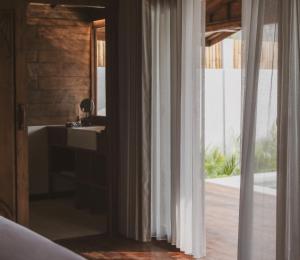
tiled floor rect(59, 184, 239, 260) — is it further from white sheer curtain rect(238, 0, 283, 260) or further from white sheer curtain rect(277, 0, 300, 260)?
white sheer curtain rect(277, 0, 300, 260)

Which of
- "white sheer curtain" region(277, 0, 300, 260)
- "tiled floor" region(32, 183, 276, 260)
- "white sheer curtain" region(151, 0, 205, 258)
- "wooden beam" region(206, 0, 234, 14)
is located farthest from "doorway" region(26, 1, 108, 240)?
"white sheer curtain" region(277, 0, 300, 260)

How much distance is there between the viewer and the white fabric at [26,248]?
3.14 ft

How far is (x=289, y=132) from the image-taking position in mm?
3084

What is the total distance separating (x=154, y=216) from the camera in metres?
4.60

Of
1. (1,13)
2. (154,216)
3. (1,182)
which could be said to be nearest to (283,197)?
(154,216)

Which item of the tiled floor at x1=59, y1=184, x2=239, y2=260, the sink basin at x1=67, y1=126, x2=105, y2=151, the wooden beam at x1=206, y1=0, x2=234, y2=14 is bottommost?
the tiled floor at x1=59, y1=184, x2=239, y2=260

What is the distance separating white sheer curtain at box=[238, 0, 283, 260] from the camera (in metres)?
3.16

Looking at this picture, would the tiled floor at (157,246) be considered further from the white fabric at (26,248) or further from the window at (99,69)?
the white fabric at (26,248)

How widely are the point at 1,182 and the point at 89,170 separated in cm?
155

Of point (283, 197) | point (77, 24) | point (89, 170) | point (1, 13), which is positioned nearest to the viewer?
point (283, 197)

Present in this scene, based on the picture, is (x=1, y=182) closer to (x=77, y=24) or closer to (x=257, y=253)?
(x=257, y=253)

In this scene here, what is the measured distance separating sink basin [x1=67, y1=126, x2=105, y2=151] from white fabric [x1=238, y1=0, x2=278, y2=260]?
2.27 m

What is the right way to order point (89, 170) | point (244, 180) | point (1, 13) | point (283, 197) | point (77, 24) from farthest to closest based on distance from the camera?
point (77, 24) < point (89, 170) < point (1, 13) < point (244, 180) < point (283, 197)

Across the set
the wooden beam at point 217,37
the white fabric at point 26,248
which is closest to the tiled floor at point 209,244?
the white fabric at point 26,248
